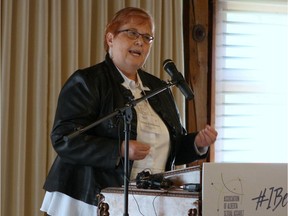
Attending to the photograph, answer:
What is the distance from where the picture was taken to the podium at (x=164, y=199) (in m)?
1.47

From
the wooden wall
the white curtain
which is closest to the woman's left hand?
the white curtain

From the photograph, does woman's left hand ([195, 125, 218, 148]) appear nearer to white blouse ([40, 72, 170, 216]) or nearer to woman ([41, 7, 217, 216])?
woman ([41, 7, 217, 216])

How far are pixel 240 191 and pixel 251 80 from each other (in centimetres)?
235

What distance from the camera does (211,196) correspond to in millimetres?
1387

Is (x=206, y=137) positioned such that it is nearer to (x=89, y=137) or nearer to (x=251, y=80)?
(x=89, y=137)

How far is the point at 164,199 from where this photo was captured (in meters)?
1.55

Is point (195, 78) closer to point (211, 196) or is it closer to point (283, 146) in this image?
point (283, 146)

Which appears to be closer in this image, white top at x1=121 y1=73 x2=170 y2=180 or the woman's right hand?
the woman's right hand

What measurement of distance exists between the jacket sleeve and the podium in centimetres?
24

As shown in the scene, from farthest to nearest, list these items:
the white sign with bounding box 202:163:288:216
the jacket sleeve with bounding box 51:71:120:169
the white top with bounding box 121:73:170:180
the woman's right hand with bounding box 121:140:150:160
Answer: the white top with bounding box 121:73:170:180
the jacket sleeve with bounding box 51:71:120:169
the woman's right hand with bounding box 121:140:150:160
the white sign with bounding box 202:163:288:216

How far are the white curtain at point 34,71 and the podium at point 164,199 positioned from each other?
1279mm

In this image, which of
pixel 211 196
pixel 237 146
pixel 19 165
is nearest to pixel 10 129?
pixel 19 165

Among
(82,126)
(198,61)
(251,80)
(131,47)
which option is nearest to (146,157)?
(82,126)

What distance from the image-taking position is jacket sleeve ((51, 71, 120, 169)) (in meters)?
1.96
